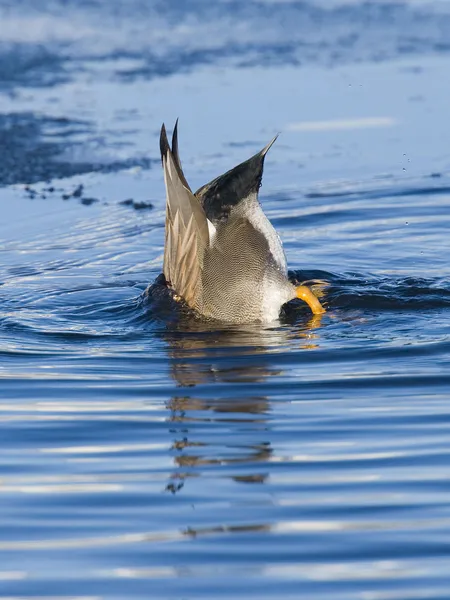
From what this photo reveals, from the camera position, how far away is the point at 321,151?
9328mm

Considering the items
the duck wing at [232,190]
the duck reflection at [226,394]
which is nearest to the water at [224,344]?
the duck reflection at [226,394]

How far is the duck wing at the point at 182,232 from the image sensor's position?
569cm

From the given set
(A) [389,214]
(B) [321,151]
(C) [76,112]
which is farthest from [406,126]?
(C) [76,112]

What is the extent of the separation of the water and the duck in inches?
5.3

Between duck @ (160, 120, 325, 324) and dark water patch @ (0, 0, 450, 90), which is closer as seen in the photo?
duck @ (160, 120, 325, 324)

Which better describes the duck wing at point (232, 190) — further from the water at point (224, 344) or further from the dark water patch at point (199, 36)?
the dark water patch at point (199, 36)

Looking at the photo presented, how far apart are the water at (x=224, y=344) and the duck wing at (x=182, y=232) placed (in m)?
0.18

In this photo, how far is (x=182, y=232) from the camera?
19.2 ft

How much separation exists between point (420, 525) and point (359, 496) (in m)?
0.26

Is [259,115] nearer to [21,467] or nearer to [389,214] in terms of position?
[389,214]

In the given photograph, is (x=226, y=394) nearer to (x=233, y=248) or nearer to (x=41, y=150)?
(x=233, y=248)

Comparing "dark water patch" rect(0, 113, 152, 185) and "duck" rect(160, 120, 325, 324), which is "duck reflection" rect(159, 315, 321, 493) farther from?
"dark water patch" rect(0, 113, 152, 185)

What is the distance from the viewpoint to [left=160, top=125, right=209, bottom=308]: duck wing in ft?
18.7

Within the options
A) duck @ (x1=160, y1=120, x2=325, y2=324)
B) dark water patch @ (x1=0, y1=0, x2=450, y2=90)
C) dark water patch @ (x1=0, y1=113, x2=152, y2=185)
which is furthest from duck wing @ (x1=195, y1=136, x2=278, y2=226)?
dark water patch @ (x1=0, y1=0, x2=450, y2=90)
